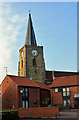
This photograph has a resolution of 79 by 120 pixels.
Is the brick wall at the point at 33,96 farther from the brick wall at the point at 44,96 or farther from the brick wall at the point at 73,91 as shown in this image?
the brick wall at the point at 73,91

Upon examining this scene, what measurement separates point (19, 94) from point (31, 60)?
3959 cm

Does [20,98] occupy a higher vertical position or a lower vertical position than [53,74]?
lower

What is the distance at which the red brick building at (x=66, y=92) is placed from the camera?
47.1 meters

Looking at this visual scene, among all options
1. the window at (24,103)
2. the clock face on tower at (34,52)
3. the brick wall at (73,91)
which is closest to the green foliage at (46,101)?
the window at (24,103)

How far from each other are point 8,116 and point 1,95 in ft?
73.0

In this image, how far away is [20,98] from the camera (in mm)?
43562

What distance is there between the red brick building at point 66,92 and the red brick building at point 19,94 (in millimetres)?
3628

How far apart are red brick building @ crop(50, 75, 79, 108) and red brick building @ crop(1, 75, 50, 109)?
3.63m

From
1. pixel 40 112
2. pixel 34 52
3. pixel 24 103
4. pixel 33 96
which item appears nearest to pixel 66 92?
pixel 33 96

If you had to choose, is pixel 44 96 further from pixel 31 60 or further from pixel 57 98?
pixel 31 60

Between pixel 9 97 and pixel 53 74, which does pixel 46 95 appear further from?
pixel 53 74

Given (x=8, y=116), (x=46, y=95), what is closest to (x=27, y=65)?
(x=46, y=95)

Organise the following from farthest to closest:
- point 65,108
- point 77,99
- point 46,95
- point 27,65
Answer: point 27,65 < point 46,95 < point 77,99 < point 65,108

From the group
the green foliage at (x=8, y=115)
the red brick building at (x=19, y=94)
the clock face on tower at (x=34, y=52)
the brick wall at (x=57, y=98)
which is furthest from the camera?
the clock face on tower at (x=34, y=52)
